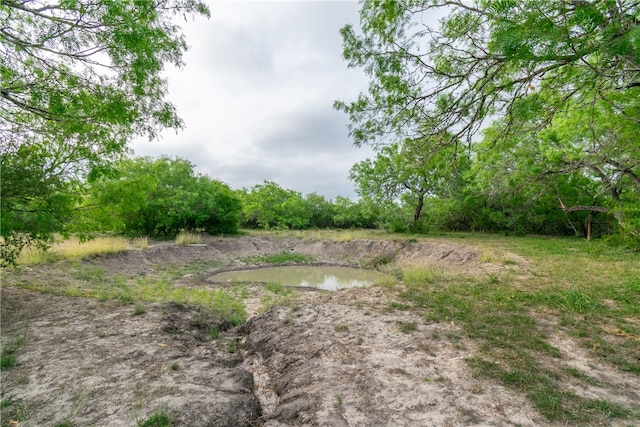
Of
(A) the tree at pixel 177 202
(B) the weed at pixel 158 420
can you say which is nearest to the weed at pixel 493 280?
(B) the weed at pixel 158 420

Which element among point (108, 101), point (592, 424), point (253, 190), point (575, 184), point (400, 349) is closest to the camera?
point (592, 424)

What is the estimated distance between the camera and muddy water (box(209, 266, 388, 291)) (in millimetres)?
11227

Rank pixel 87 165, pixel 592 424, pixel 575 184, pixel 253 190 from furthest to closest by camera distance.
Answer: pixel 253 190 < pixel 575 184 < pixel 87 165 < pixel 592 424

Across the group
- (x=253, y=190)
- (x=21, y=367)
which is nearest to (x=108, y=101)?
(x=21, y=367)

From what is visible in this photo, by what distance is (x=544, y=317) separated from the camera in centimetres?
476

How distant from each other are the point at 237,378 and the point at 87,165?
4.19 meters

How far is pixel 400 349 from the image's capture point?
155 inches

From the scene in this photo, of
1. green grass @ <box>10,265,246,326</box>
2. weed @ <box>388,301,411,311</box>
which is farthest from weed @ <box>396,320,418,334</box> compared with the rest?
green grass @ <box>10,265,246,326</box>

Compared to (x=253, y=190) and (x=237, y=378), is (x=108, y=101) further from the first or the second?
(x=253, y=190)

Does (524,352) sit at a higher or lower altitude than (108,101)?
lower

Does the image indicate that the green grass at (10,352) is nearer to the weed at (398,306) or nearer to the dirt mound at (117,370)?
the dirt mound at (117,370)

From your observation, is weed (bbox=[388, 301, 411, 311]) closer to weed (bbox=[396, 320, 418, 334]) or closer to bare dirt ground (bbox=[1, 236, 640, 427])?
bare dirt ground (bbox=[1, 236, 640, 427])

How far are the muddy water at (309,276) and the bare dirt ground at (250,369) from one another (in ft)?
16.7

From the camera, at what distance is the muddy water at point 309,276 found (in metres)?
11.2
